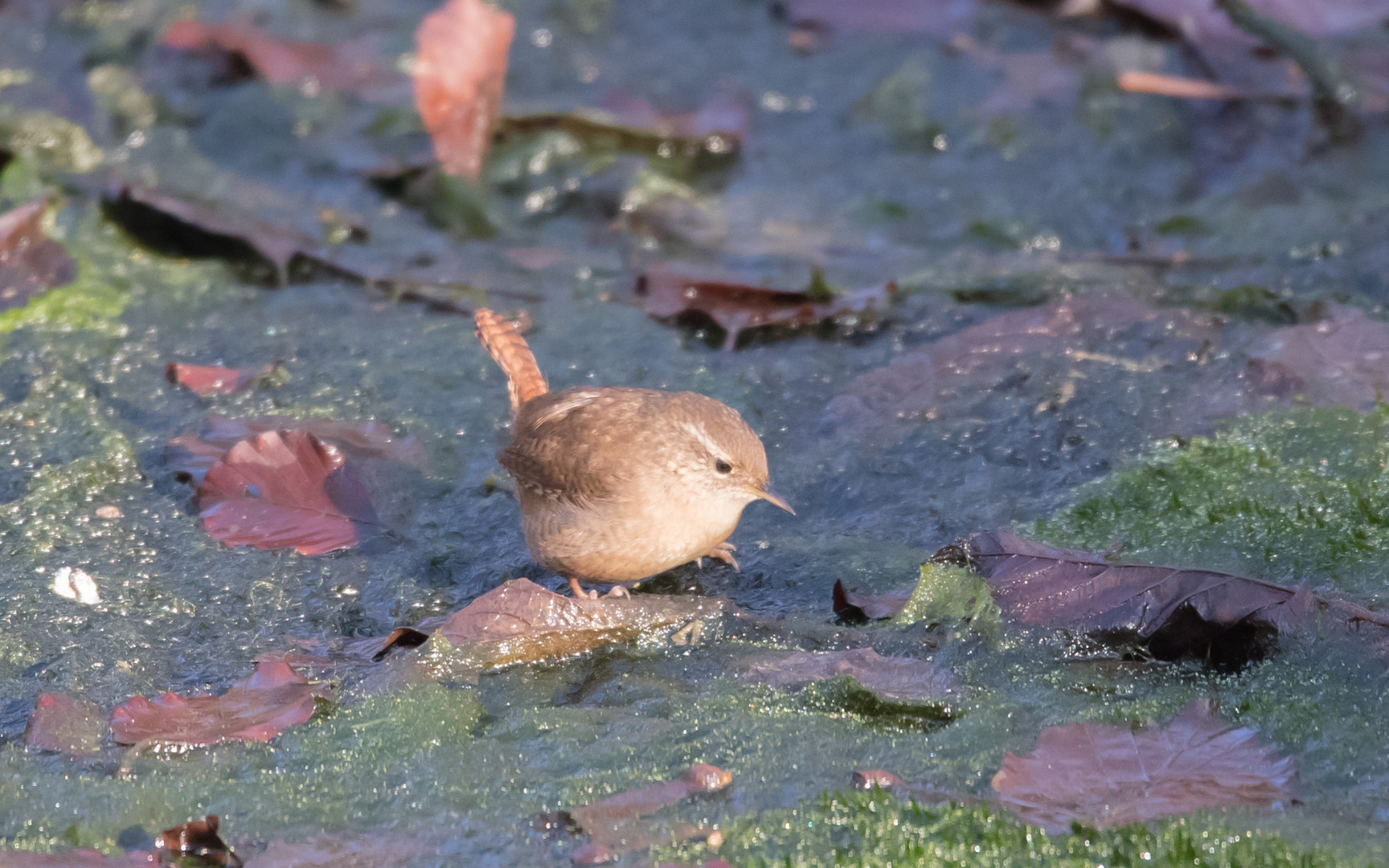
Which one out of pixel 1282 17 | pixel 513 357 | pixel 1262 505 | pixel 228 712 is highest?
pixel 1282 17

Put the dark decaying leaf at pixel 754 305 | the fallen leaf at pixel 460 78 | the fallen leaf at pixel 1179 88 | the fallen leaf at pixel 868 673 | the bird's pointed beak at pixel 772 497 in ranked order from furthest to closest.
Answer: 1. the fallen leaf at pixel 1179 88
2. the fallen leaf at pixel 460 78
3. the dark decaying leaf at pixel 754 305
4. the bird's pointed beak at pixel 772 497
5. the fallen leaf at pixel 868 673

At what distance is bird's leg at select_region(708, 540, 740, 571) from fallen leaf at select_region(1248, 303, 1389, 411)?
188 cm

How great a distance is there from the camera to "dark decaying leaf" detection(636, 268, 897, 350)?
5039 mm

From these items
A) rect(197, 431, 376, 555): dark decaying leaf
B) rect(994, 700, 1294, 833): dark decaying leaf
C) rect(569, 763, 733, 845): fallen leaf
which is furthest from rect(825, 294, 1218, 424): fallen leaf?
rect(569, 763, 733, 845): fallen leaf

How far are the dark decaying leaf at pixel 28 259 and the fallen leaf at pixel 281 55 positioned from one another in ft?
6.81

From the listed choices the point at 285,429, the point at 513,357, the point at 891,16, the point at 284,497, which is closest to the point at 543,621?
the point at 284,497

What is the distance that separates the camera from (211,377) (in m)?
4.72

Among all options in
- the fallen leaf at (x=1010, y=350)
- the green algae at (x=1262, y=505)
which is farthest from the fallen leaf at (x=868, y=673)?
the fallen leaf at (x=1010, y=350)

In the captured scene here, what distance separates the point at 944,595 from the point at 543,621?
1045 mm

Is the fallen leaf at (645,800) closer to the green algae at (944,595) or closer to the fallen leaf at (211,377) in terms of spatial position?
the green algae at (944,595)

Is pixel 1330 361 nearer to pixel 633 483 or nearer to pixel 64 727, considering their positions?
pixel 633 483

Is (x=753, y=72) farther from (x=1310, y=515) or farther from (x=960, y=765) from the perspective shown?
(x=960, y=765)

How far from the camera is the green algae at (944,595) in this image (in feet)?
10.7

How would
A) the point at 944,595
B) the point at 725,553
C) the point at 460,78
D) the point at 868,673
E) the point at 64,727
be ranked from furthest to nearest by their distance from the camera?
the point at 460,78
the point at 725,553
the point at 944,595
the point at 868,673
the point at 64,727
